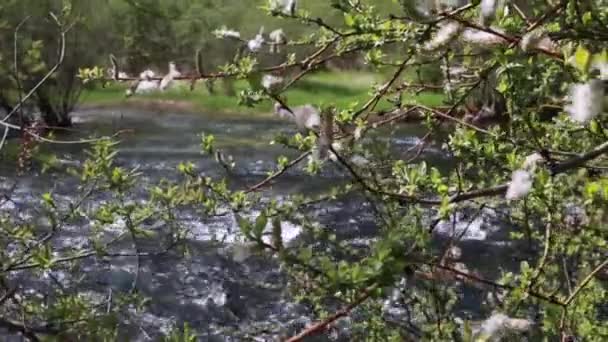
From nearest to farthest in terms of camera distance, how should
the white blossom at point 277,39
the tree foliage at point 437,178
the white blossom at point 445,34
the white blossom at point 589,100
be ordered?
1. the white blossom at point 589,100
2. the tree foliage at point 437,178
3. the white blossom at point 445,34
4. the white blossom at point 277,39

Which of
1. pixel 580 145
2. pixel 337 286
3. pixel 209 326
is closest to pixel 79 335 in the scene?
pixel 337 286

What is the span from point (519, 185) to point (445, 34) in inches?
12.1

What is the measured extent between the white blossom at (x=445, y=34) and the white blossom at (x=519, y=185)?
0.27m

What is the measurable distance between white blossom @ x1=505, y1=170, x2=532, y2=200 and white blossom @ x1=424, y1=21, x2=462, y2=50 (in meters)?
0.27

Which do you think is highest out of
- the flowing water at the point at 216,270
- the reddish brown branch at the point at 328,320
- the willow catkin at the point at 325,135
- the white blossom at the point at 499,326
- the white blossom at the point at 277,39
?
the willow catkin at the point at 325,135

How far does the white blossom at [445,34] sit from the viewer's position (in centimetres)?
152

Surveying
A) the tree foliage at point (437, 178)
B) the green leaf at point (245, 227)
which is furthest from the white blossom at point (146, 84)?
the green leaf at point (245, 227)

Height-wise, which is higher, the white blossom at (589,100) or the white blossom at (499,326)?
the white blossom at (589,100)

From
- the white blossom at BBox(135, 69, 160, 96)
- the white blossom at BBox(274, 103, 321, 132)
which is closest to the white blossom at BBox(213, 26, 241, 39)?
the white blossom at BBox(135, 69, 160, 96)

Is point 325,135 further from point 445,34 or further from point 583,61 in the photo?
point 583,61

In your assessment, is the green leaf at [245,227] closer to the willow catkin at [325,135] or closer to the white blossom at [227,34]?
the willow catkin at [325,135]

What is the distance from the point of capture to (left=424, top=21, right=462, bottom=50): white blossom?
1.52m

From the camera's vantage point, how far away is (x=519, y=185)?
1426 mm

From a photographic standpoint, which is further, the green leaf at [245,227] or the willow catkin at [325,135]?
the willow catkin at [325,135]
